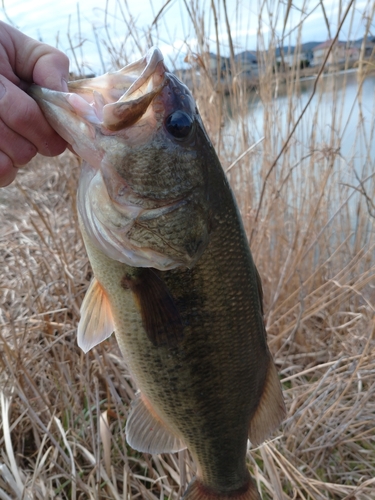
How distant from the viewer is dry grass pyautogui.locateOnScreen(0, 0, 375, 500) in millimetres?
2051

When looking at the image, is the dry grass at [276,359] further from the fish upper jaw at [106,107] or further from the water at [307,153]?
the fish upper jaw at [106,107]

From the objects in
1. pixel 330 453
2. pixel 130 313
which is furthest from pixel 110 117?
pixel 330 453

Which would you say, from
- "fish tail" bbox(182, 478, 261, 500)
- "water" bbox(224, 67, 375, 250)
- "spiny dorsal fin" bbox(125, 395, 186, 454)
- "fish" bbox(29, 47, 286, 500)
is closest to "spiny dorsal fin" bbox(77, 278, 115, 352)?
"fish" bbox(29, 47, 286, 500)

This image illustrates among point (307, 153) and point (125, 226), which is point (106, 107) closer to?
point (125, 226)

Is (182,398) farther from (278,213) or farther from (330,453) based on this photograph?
(278,213)

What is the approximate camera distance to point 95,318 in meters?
1.31

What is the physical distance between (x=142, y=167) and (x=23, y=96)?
0.36 m

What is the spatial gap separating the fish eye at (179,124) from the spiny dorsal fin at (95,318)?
0.51m

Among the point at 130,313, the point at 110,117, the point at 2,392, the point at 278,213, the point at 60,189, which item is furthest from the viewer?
the point at 60,189

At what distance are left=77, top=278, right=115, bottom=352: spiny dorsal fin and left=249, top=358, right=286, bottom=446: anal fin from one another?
574mm

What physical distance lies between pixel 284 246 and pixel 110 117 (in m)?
2.56

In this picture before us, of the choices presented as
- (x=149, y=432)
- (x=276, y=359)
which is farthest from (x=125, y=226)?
(x=276, y=359)

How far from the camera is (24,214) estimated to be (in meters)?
5.31

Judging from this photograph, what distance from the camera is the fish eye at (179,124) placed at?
3.69 ft
